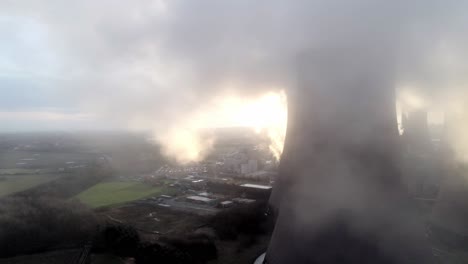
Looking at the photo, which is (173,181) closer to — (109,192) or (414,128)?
(109,192)

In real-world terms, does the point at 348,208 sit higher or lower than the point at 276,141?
lower

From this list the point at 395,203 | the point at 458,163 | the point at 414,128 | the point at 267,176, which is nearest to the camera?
the point at 395,203

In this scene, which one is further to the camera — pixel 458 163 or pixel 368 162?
pixel 458 163

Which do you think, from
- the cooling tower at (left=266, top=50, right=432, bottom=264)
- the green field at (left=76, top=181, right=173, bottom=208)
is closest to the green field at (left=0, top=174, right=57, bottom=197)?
the green field at (left=76, top=181, right=173, bottom=208)

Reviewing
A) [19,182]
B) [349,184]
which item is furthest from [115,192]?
[349,184]

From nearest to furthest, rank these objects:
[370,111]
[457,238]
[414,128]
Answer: [370,111]
[457,238]
[414,128]

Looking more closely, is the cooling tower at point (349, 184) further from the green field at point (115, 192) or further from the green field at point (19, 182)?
the green field at point (19, 182)

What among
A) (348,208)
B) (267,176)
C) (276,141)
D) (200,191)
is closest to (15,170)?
(200,191)
